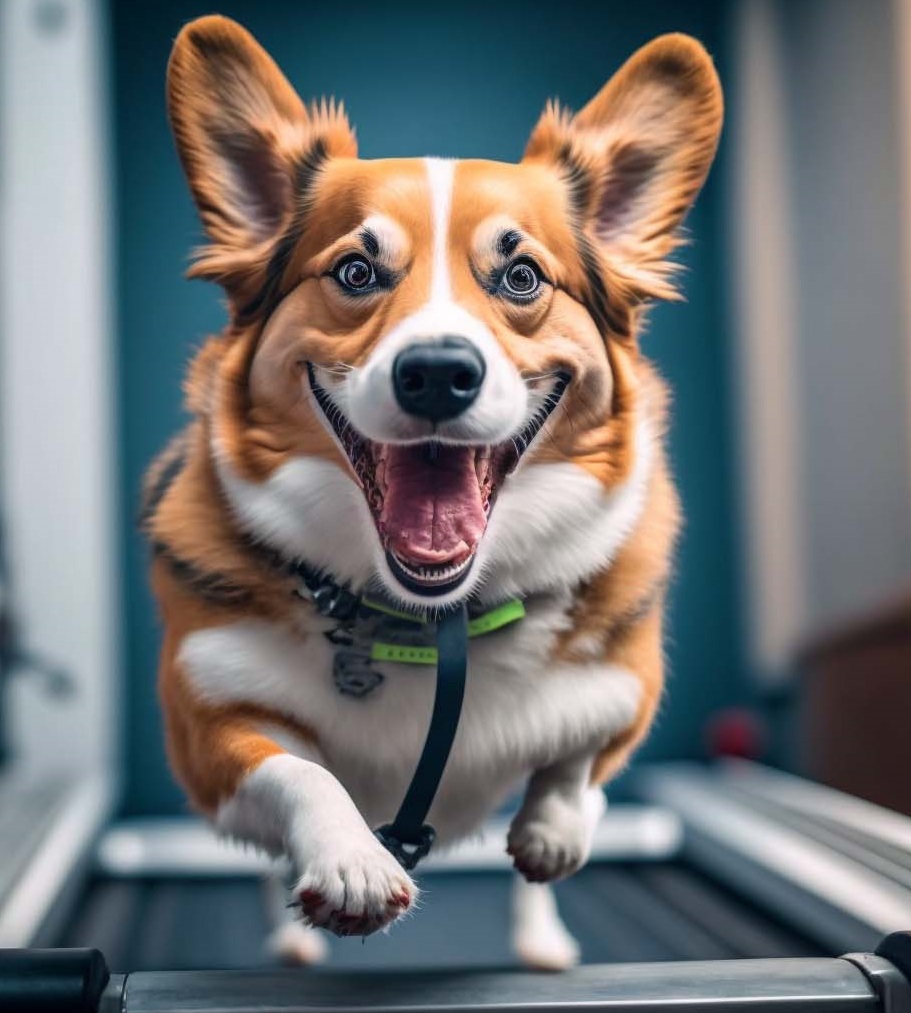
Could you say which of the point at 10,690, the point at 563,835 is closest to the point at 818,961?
the point at 563,835

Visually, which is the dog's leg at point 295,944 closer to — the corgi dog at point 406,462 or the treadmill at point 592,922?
the treadmill at point 592,922

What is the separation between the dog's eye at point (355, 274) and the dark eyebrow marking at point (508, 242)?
81 mm

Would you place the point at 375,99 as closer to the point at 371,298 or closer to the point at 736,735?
the point at 371,298

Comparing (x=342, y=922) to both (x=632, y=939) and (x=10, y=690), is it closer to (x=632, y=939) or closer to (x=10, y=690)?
(x=632, y=939)

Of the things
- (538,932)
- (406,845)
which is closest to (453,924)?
(538,932)

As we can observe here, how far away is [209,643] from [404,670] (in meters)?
0.16

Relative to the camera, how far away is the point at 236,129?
0.76 m

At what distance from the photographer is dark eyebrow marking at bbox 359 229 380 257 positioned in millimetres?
772

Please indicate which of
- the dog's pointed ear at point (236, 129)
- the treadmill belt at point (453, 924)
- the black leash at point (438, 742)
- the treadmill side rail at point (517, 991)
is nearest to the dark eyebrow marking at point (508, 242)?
the dog's pointed ear at point (236, 129)

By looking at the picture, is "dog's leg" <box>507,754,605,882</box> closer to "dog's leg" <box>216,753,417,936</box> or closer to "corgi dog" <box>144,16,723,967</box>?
"corgi dog" <box>144,16,723,967</box>

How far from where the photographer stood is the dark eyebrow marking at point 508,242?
0.78 m

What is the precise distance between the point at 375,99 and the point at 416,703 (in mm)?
466

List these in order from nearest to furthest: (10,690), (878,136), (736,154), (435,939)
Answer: (736,154), (435,939), (878,136), (10,690)

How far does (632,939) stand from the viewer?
1619 millimetres
